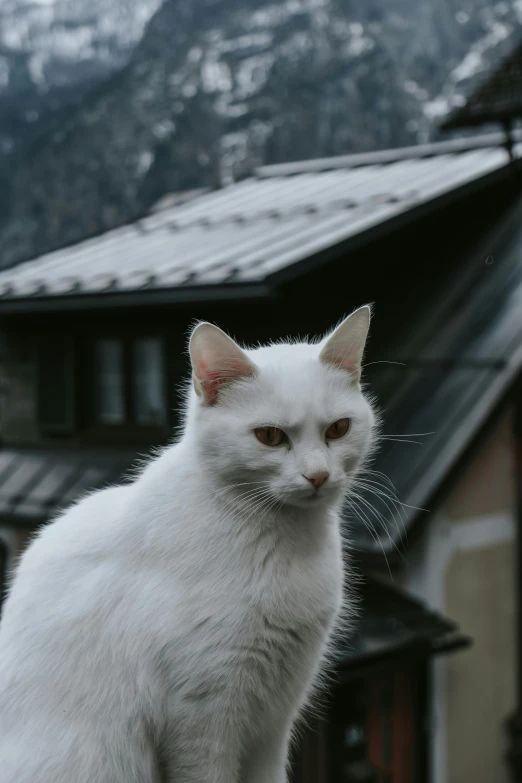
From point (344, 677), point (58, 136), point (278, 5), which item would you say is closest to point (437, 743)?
point (344, 677)

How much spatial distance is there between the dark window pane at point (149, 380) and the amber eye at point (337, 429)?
610 centimetres

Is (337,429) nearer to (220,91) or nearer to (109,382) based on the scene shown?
(109,382)

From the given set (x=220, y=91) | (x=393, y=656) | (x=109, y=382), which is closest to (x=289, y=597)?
(x=393, y=656)

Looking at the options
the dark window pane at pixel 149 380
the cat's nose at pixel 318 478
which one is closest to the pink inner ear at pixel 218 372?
the cat's nose at pixel 318 478

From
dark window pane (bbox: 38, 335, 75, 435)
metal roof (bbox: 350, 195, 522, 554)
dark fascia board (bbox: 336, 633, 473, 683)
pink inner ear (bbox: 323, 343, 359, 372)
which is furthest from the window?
pink inner ear (bbox: 323, 343, 359, 372)

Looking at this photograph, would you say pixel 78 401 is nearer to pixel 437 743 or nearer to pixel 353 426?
pixel 437 743

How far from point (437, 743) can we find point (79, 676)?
7676 millimetres

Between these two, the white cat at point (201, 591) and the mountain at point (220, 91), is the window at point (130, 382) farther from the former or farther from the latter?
the mountain at point (220, 91)

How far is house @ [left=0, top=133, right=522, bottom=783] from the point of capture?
7207 millimetres

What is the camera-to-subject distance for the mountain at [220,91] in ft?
162

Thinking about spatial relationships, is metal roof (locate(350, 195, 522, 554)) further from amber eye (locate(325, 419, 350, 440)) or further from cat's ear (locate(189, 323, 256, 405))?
cat's ear (locate(189, 323, 256, 405))

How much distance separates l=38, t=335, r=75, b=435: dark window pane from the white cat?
6.71 m

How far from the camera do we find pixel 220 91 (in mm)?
56656

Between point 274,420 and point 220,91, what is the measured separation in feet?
191
